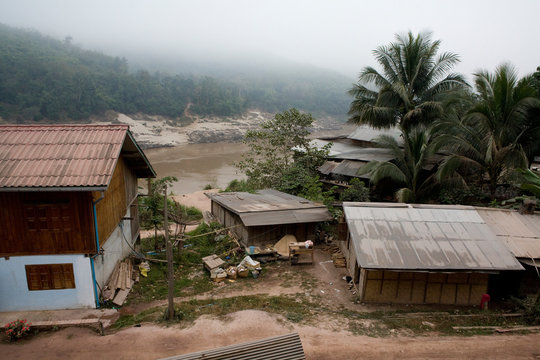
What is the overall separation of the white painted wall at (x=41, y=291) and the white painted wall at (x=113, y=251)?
0.37 meters

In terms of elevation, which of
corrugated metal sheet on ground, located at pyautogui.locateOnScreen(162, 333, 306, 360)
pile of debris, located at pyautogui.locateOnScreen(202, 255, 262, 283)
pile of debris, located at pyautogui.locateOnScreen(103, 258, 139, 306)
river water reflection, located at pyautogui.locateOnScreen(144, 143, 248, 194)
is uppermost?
corrugated metal sheet on ground, located at pyautogui.locateOnScreen(162, 333, 306, 360)

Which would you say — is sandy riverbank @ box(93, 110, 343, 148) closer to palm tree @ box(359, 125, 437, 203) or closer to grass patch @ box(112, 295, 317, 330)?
palm tree @ box(359, 125, 437, 203)

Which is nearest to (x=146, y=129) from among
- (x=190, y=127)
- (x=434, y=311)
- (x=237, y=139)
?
(x=190, y=127)

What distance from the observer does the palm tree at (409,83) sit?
1644 cm

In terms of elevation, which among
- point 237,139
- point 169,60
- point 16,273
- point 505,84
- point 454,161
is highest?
point 169,60

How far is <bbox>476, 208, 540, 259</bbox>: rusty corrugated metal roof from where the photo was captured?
8945 mm

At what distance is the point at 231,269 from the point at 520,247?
854 cm

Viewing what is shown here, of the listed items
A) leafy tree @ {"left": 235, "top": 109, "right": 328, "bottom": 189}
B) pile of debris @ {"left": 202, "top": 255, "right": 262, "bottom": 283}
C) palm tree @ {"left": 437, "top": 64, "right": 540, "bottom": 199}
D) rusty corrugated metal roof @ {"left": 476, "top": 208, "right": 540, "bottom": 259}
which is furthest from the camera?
leafy tree @ {"left": 235, "top": 109, "right": 328, "bottom": 189}

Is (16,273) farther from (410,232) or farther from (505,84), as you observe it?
(505,84)

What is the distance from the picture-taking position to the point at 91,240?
8164mm

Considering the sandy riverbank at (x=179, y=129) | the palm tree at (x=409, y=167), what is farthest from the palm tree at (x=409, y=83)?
the sandy riverbank at (x=179, y=129)

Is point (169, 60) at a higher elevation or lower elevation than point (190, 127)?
higher

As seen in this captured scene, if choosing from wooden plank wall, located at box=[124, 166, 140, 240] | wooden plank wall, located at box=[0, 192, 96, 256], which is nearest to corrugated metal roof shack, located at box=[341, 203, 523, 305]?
wooden plank wall, located at box=[0, 192, 96, 256]

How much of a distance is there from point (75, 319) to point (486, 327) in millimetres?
9647
